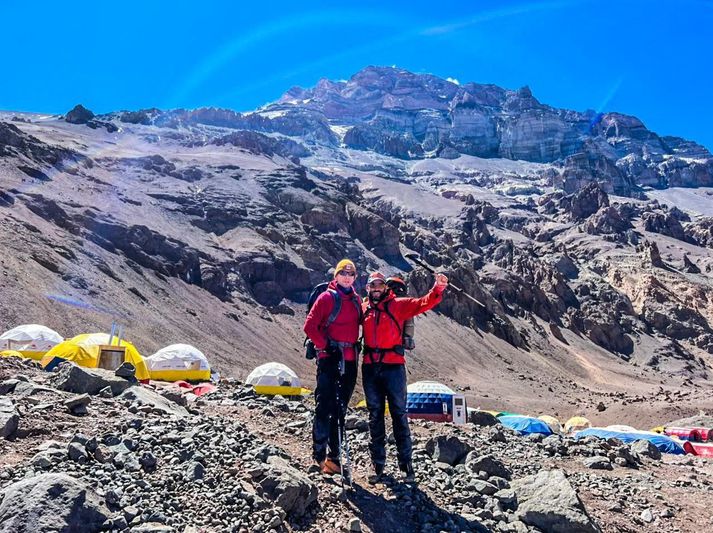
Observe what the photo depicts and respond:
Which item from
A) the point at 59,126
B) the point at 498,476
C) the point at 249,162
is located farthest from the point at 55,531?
the point at 59,126

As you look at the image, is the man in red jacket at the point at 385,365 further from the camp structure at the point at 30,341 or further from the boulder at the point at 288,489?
the camp structure at the point at 30,341

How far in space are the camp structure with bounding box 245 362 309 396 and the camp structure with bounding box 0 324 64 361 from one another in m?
10.9

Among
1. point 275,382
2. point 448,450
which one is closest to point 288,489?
point 448,450

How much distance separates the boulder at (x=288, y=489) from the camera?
5.52 meters

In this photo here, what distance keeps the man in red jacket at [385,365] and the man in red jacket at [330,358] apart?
241mm

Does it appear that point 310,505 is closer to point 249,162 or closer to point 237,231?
point 237,231

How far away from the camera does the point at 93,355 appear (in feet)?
83.8

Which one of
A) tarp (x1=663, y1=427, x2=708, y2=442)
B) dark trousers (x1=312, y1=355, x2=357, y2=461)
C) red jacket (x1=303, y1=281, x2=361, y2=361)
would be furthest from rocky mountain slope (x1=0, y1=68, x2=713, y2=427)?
red jacket (x1=303, y1=281, x2=361, y2=361)

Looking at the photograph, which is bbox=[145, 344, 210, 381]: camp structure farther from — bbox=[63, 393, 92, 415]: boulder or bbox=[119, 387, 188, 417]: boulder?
bbox=[63, 393, 92, 415]: boulder

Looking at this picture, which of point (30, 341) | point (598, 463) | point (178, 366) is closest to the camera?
point (598, 463)

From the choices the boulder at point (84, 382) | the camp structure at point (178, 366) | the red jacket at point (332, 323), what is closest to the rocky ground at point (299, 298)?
the boulder at point (84, 382)

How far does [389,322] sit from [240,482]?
2.54 m

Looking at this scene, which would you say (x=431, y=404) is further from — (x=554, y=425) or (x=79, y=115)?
(x=79, y=115)

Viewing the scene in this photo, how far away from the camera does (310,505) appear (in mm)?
5758
